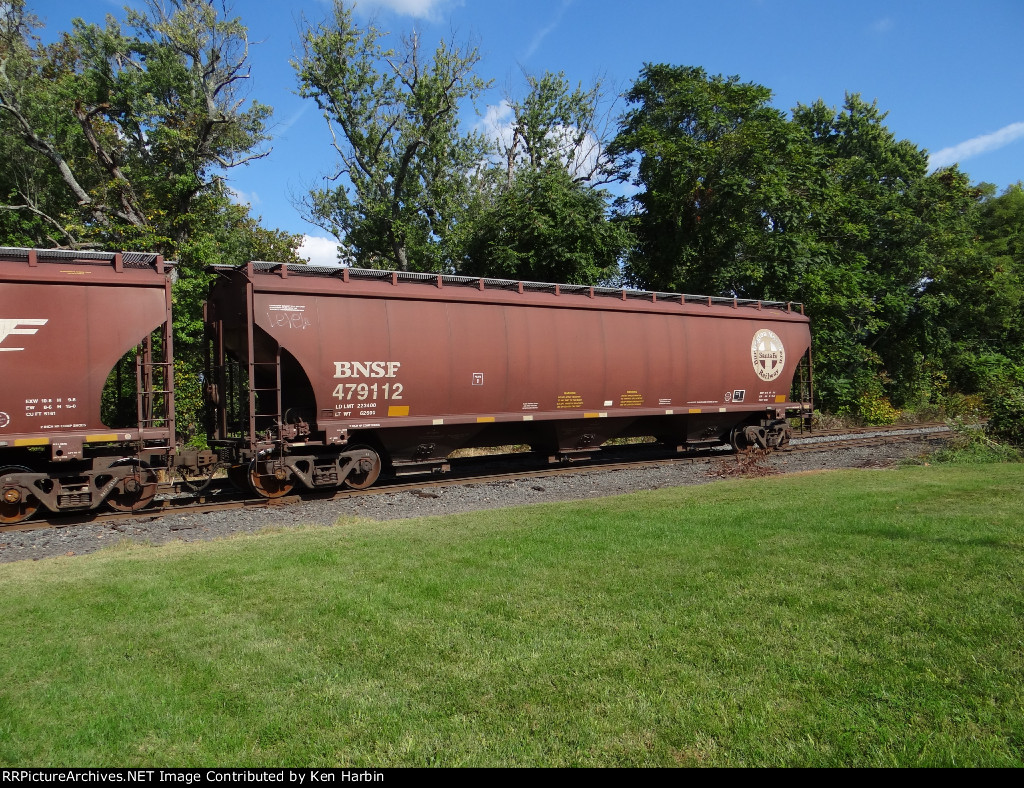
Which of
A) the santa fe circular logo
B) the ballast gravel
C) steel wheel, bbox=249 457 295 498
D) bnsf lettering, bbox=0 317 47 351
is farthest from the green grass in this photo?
the santa fe circular logo

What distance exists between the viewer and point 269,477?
1191 centimetres

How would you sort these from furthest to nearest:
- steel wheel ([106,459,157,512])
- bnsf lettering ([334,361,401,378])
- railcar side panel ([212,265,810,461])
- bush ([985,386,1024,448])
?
bush ([985,386,1024,448]) → bnsf lettering ([334,361,401,378]) → railcar side panel ([212,265,810,461]) → steel wheel ([106,459,157,512])

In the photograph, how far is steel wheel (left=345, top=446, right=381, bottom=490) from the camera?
12.7 meters

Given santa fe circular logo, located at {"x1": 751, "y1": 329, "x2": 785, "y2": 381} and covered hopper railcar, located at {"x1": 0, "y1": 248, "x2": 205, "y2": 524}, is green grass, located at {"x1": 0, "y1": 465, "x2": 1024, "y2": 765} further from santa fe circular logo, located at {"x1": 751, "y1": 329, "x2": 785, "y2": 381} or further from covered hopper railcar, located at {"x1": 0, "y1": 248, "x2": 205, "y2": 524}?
santa fe circular logo, located at {"x1": 751, "y1": 329, "x2": 785, "y2": 381}

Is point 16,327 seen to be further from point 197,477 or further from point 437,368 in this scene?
point 437,368

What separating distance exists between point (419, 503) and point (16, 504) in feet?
19.8

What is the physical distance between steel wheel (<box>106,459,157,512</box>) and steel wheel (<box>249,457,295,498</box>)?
1523mm

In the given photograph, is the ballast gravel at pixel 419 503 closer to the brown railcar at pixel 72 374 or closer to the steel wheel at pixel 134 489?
the steel wheel at pixel 134 489

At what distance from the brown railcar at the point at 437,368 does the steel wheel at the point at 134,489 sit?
1327 mm

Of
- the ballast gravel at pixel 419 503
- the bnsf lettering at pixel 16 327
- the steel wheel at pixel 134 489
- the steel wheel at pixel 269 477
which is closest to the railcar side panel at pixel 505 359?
the steel wheel at pixel 269 477

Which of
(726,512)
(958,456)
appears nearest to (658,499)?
(726,512)

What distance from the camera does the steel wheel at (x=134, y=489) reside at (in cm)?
1067

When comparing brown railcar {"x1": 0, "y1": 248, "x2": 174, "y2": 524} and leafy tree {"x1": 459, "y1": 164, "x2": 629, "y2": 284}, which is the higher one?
leafy tree {"x1": 459, "y1": 164, "x2": 629, "y2": 284}

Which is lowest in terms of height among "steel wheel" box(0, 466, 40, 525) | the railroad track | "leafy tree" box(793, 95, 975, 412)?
the railroad track
